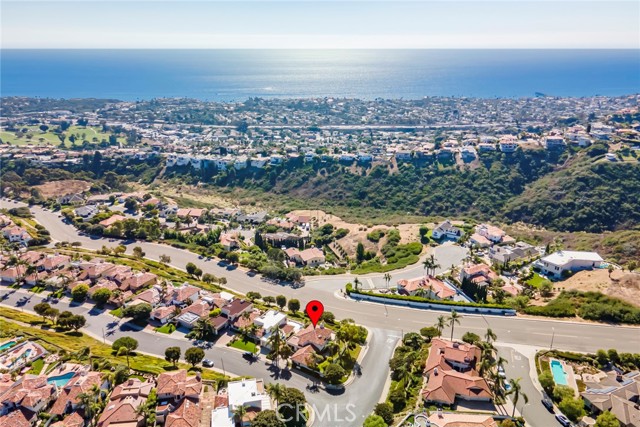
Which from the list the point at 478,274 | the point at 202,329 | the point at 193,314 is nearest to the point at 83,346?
the point at 193,314

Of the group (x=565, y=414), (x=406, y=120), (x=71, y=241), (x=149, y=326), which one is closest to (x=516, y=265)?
(x=565, y=414)

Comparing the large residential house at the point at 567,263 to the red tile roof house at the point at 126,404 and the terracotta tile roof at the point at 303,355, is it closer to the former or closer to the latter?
the terracotta tile roof at the point at 303,355

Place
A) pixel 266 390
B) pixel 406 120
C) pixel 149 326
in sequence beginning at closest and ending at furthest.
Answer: pixel 266 390 → pixel 149 326 → pixel 406 120

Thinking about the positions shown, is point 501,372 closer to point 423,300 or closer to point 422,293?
point 423,300

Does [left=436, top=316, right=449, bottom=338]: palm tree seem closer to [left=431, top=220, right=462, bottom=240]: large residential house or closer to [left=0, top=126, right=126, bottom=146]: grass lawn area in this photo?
[left=431, top=220, right=462, bottom=240]: large residential house

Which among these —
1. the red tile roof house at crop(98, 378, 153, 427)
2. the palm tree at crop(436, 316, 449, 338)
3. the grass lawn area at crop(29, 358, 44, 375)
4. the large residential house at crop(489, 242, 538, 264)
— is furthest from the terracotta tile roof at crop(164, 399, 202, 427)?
the large residential house at crop(489, 242, 538, 264)

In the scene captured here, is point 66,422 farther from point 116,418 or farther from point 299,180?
point 299,180
